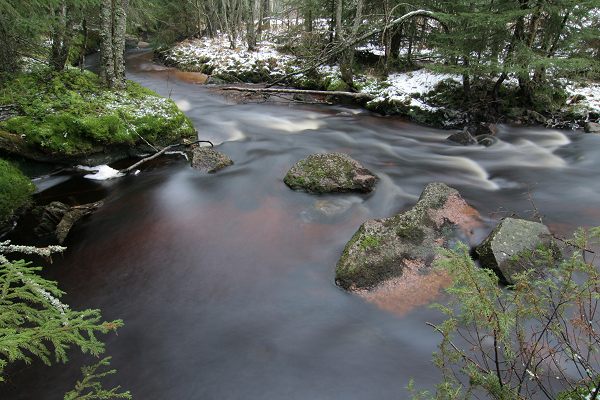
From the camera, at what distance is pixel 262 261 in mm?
5781

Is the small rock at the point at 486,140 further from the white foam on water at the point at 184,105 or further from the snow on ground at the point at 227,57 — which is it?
the snow on ground at the point at 227,57

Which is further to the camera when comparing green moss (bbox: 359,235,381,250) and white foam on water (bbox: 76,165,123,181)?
white foam on water (bbox: 76,165,123,181)

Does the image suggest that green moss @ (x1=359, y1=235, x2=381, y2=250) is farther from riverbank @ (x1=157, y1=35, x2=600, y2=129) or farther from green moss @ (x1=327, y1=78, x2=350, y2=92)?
green moss @ (x1=327, y1=78, x2=350, y2=92)

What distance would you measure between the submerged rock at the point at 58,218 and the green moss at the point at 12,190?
42cm

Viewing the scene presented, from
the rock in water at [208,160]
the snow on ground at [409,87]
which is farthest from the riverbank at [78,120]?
Answer: the snow on ground at [409,87]

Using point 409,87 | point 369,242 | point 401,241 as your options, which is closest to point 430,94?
point 409,87

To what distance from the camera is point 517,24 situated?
10805 mm

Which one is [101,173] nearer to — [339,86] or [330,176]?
[330,176]

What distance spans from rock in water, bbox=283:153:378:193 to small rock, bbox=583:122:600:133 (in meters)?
7.54

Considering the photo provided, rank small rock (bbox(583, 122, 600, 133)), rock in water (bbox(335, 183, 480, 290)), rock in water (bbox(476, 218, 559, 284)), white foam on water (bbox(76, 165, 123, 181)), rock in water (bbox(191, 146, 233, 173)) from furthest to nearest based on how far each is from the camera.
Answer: small rock (bbox(583, 122, 600, 133)), rock in water (bbox(191, 146, 233, 173)), white foam on water (bbox(76, 165, 123, 181)), rock in water (bbox(335, 183, 480, 290)), rock in water (bbox(476, 218, 559, 284))

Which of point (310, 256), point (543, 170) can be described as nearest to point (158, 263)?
point (310, 256)

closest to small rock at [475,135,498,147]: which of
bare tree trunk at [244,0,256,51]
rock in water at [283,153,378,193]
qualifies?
rock in water at [283,153,378,193]

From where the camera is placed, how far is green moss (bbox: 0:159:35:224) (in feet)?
20.8

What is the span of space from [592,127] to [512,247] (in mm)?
8425
